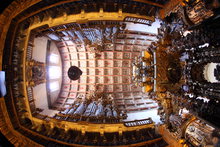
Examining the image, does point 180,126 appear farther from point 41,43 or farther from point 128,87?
point 41,43

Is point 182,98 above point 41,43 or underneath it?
underneath

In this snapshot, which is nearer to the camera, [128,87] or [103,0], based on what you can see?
[103,0]

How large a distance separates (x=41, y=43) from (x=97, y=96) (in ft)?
31.0

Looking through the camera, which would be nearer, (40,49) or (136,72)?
(136,72)

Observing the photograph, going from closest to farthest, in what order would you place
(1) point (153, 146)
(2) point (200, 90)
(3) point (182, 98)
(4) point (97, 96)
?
(2) point (200, 90) → (3) point (182, 98) → (1) point (153, 146) → (4) point (97, 96)

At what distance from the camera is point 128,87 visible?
16359 millimetres

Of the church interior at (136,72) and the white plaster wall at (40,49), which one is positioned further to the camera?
the white plaster wall at (40,49)

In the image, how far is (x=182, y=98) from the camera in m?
6.99

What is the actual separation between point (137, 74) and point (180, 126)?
5585mm

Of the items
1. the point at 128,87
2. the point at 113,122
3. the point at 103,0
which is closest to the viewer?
the point at 103,0

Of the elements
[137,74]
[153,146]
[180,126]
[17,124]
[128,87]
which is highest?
[137,74]

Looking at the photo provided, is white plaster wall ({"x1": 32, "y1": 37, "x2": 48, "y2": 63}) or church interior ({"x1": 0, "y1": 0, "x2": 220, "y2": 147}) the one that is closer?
church interior ({"x1": 0, "y1": 0, "x2": 220, "y2": 147})

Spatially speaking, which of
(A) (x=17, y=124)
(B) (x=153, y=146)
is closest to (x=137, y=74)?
(B) (x=153, y=146)

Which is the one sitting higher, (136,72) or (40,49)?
(40,49)
